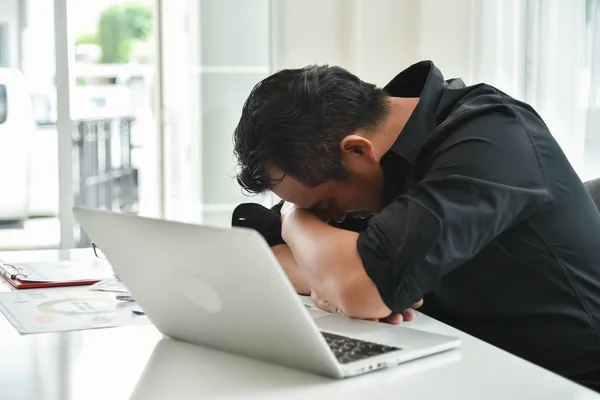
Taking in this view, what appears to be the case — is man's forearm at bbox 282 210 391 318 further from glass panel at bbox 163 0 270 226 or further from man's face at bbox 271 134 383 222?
glass panel at bbox 163 0 270 226

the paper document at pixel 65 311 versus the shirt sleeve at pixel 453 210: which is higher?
the shirt sleeve at pixel 453 210

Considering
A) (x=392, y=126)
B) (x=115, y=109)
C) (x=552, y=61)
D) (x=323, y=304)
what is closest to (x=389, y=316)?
(x=323, y=304)

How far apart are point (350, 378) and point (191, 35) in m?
3.01

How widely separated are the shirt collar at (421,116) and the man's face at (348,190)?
2.0 inches

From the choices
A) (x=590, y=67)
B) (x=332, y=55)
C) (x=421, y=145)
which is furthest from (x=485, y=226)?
(x=332, y=55)

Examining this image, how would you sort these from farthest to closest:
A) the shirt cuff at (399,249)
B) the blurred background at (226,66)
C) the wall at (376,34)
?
the wall at (376,34) < the blurred background at (226,66) < the shirt cuff at (399,249)

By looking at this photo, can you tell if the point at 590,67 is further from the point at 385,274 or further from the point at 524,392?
the point at 524,392

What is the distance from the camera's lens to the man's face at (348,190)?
1309 mm

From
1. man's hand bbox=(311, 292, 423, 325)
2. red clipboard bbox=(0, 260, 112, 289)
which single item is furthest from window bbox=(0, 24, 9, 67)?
man's hand bbox=(311, 292, 423, 325)

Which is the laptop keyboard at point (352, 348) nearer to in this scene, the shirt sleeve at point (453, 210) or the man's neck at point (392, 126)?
the shirt sleeve at point (453, 210)

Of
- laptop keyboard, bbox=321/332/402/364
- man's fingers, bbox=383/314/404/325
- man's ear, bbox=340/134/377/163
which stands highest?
man's ear, bbox=340/134/377/163

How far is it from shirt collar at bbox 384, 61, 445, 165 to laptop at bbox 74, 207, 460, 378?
31 centimetres

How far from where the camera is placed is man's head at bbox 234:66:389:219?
1270 millimetres

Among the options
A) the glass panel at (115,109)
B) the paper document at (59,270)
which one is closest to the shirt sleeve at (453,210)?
the paper document at (59,270)
